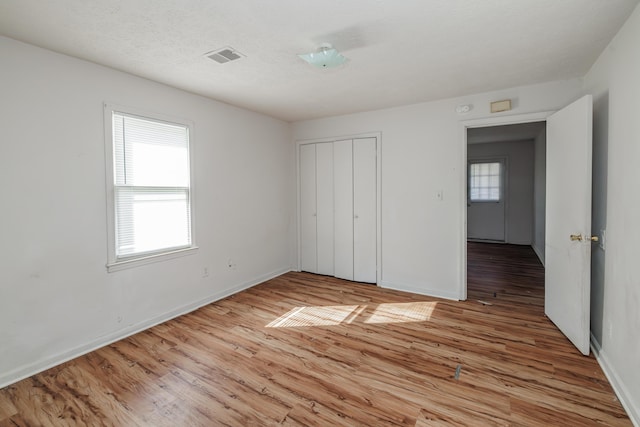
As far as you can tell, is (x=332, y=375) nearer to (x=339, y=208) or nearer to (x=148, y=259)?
(x=148, y=259)

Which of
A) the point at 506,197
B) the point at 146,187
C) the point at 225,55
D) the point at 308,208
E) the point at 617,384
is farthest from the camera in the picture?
the point at 506,197

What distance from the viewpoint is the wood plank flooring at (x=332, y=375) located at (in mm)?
1837

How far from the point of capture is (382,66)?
2.70m

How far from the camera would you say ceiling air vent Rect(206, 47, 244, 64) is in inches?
93.0

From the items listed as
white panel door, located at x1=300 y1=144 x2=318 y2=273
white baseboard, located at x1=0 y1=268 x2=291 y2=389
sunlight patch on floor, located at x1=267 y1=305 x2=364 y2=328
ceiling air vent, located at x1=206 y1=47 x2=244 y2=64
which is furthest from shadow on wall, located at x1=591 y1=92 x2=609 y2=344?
white baseboard, located at x1=0 y1=268 x2=291 y2=389

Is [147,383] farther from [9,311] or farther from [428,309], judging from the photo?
[428,309]

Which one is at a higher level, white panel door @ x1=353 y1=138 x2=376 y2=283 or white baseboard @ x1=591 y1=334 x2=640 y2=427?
white panel door @ x1=353 y1=138 x2=376 y2=283

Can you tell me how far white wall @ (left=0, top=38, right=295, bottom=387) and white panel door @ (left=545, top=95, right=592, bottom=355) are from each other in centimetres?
364

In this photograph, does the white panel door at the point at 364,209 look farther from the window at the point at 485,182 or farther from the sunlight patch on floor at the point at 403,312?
the window at the point at 485,182

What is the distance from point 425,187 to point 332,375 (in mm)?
2588

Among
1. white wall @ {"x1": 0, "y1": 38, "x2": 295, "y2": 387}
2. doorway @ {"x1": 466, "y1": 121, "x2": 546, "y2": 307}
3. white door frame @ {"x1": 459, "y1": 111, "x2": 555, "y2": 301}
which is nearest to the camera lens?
white wall @ {"x1": 0, "y1": 38, "x2": 295, "y2": 387}

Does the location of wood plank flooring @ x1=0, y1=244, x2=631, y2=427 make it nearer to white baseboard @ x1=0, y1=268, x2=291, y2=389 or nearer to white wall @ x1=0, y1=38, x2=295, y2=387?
white baseboard @ x1=0, y1=268, x2=291, y2=389

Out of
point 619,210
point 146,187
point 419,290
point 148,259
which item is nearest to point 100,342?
point 148,259

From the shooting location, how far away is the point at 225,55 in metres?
2.45
